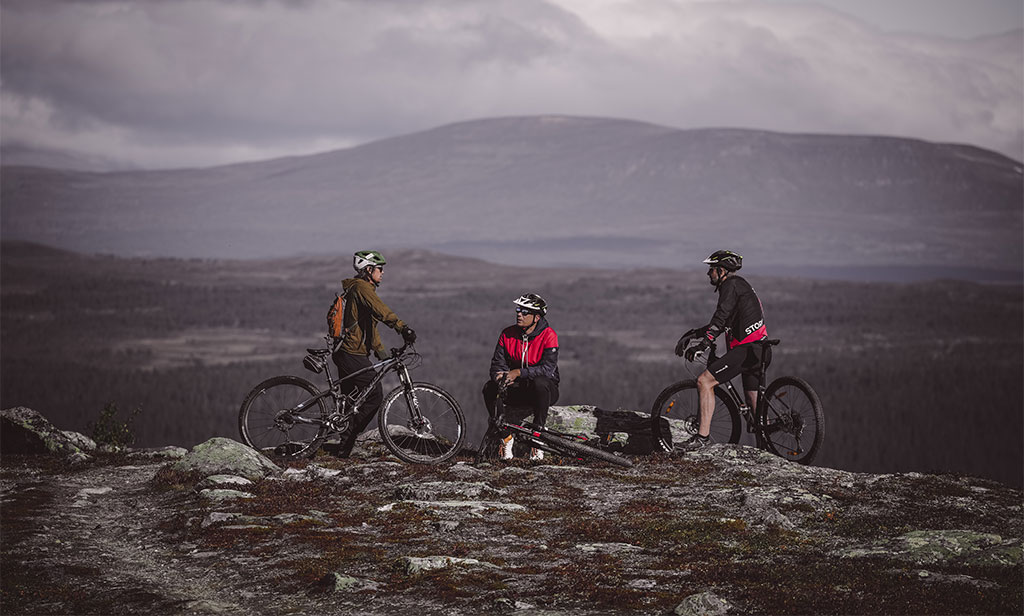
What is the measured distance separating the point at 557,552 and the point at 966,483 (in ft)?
21.3

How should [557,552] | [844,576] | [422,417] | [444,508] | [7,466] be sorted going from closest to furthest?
1. [844,576]
2. [557,552]
3. [444,508]
4. [422,417]
5. [7,466]

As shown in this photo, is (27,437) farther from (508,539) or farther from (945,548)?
(945,548)

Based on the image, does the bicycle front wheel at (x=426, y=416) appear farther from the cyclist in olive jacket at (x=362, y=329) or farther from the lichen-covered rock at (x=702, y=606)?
the lichen-covered rock at (x=702, y=606)

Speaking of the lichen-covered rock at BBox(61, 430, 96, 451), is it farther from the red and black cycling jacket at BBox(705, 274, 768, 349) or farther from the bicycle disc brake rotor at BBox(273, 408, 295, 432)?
the red and black cycling jacket at BBox(705, 274, 768, 349)

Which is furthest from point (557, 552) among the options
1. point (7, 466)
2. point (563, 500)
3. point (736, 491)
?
point (7, 466)

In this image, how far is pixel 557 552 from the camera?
36.3 feet

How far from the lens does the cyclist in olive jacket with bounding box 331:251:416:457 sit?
1557 cm

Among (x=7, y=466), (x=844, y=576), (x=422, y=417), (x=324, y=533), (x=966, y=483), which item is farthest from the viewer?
(x=7, y=466)

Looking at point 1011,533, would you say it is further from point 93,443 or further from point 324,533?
point 93,443

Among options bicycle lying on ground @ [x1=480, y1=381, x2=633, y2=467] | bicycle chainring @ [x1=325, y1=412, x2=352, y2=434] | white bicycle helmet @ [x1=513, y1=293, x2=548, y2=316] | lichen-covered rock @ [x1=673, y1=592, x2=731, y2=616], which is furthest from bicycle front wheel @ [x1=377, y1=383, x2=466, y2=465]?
lichen-covered rock @ [x1=673, y1=592, x2=731, y2=616]

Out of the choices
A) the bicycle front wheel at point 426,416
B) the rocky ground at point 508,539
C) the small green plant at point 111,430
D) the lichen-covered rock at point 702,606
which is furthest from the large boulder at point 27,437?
the lichen-covered rock at point 702,606

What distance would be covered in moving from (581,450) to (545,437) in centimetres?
54

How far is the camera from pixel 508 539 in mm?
11648

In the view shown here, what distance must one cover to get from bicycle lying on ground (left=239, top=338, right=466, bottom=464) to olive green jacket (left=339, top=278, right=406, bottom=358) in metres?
0.31
